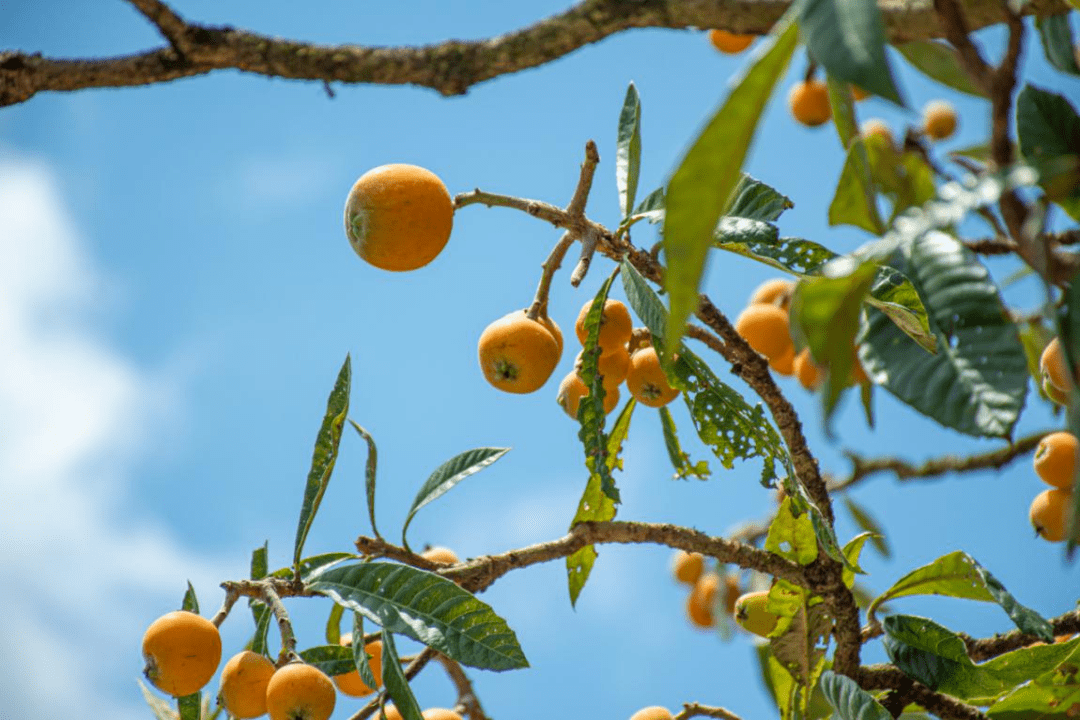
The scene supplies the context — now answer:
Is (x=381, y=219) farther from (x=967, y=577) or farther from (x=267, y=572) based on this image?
(x=967, y=577)

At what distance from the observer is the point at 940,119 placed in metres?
3.87

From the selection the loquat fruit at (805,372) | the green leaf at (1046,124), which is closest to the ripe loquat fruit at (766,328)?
the loquat fruit at (805,372)

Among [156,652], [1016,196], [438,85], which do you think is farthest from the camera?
[438,85]

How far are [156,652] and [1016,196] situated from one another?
1.32m

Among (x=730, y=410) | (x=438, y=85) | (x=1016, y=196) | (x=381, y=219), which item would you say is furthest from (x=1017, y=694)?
(x=438, y=85)

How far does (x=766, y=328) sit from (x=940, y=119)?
1.94 metres

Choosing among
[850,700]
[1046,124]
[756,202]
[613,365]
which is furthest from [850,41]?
[613,365]

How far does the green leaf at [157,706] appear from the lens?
5.71 ft

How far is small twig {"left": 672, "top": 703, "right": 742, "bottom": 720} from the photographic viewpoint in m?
1.83

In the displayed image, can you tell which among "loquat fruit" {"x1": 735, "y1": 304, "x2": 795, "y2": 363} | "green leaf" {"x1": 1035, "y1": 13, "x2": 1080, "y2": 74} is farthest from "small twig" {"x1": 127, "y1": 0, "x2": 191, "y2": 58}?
"green leaf" {"x1": 1035, "y1": 13, "x2": 1080, "y2": 74}

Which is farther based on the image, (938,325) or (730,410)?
(730,410)

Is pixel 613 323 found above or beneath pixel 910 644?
above

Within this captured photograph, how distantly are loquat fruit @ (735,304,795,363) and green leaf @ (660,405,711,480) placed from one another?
0.55 metres

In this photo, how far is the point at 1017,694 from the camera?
1419 mm
